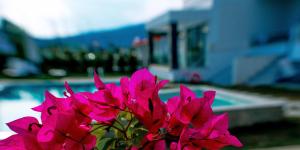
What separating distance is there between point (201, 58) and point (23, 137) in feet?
52.8

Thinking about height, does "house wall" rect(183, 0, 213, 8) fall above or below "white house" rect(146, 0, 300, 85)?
above

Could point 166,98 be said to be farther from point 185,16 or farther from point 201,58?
point 201,58

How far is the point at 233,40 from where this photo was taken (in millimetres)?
16266

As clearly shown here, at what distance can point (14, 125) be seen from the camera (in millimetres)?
713

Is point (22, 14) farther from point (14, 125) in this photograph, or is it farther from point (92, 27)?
point (14, 125)

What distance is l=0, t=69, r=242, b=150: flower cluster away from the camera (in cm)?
68

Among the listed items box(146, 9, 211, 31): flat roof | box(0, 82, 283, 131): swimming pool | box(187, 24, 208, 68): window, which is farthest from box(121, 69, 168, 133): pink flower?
box(187, 24, 208, 68): window

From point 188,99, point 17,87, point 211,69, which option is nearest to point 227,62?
point 211,69

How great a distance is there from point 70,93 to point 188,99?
0.96ft

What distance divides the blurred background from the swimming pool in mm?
21

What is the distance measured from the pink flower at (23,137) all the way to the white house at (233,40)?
13.7 metres

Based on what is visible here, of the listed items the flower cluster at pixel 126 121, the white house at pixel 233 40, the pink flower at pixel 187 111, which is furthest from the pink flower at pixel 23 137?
the white house at pixel 233 40

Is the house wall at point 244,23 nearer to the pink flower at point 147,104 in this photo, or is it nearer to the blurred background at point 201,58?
the blurred background at point 201,58

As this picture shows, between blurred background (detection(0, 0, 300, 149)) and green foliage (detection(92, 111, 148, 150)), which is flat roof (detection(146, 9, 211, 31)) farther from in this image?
green foliage (detection(92, 111, 148, 150))
